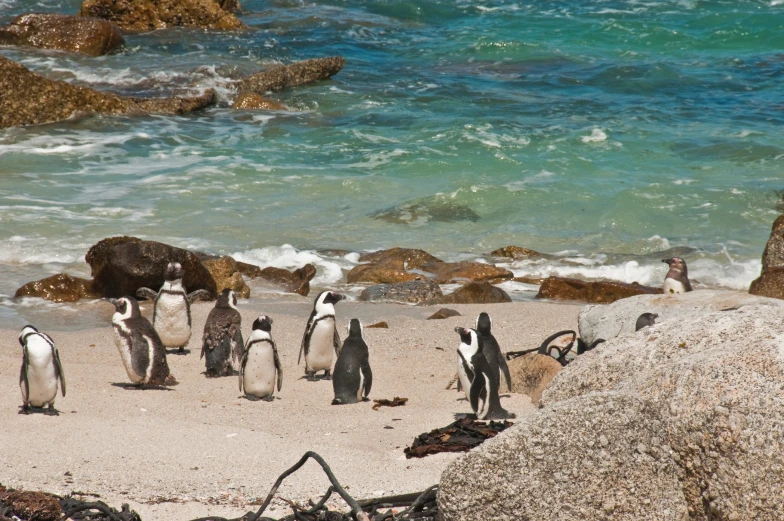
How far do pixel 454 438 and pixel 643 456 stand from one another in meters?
1.83

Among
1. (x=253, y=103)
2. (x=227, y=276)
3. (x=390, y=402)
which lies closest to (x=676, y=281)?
(x=390, y=402)

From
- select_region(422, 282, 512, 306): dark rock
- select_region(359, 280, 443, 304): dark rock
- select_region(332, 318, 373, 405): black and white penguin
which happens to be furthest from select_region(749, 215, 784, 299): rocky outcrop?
select_region(332, 318, 373, 405): black and white penguin

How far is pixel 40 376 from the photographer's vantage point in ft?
19.2

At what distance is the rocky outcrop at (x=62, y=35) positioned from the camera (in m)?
22.0

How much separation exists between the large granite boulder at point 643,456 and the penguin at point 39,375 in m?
3.52

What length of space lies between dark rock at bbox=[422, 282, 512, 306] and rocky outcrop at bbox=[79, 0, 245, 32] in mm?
17409

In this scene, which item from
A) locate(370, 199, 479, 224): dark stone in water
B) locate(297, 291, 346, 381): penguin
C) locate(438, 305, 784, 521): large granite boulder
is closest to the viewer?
locate(438, 305, 784, 521): large granite boulder

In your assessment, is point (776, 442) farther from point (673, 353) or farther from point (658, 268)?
point (658, 268)

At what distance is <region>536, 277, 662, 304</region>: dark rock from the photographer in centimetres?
1036

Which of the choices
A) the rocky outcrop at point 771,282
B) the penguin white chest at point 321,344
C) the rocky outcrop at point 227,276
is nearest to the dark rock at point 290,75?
the rocky outcrop at point 227,276

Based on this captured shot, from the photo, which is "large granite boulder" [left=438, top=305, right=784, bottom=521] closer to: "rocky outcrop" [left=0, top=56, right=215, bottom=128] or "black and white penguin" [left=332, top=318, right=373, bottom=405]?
"black and white penguin" [left=332, top=318, right=373, bottom=405]

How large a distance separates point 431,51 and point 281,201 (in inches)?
464

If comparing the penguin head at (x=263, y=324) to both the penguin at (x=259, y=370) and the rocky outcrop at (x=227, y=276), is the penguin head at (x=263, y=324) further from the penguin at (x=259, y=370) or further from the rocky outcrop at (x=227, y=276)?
the rocky outcrop at (x=227, y=276)

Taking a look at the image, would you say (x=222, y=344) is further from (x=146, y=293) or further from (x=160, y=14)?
(x=160, y=14)
